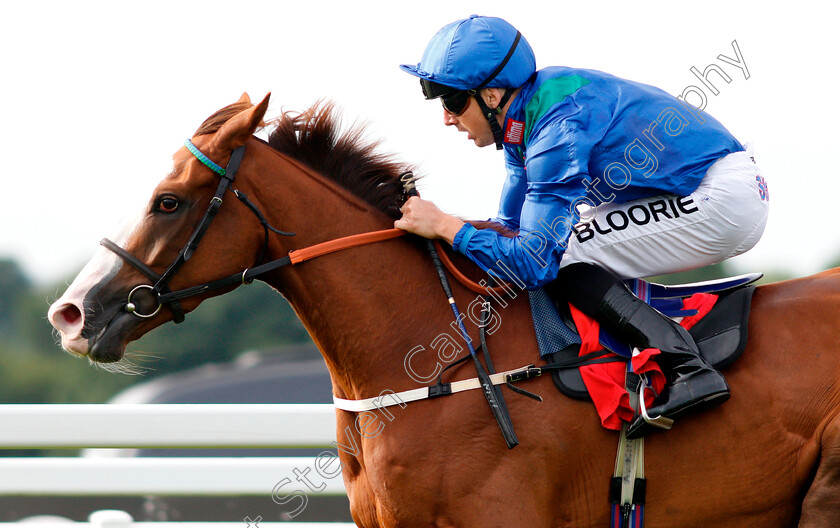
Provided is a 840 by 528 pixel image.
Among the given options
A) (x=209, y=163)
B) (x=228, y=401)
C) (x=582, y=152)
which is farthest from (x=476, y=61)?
(x=228, y=401)

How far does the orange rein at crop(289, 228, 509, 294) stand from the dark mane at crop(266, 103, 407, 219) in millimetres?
147

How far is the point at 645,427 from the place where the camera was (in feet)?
9.23

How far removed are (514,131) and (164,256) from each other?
137 centimetres

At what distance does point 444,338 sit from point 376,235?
0.46 metres

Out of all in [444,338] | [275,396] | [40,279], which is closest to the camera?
[444,338]

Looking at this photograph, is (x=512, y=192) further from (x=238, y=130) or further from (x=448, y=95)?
(x=238, y=130)

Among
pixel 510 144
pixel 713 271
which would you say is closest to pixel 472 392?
pixel 510 144

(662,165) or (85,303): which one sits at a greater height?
(662,165)

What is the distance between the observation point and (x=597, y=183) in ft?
10.1

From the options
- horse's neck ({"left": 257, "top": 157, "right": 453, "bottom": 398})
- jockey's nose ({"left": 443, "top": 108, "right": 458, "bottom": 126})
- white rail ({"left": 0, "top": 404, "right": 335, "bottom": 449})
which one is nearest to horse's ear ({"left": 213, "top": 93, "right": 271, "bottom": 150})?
horse's neck ({"left": 257, "top": 157, "right": 453, "bottom": 398})

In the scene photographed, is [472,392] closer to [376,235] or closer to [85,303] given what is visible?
[376,235]

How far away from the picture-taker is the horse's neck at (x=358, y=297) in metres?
3.00

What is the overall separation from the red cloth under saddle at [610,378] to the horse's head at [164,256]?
48.6 inches

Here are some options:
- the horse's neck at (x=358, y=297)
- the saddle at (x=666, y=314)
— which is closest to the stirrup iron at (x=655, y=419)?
the saddle at (x=666, y=314)
